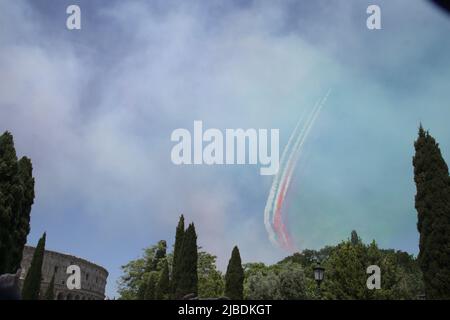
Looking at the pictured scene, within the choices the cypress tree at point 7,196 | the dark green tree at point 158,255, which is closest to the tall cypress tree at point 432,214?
the cypress tree at point 7,196

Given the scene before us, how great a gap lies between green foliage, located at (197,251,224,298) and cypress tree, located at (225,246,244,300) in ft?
25.9

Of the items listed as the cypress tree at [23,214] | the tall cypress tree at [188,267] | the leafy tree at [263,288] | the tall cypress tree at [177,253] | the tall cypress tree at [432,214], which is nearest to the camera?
the tall cypress tree at [432,214]

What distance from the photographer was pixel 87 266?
90.7 meters

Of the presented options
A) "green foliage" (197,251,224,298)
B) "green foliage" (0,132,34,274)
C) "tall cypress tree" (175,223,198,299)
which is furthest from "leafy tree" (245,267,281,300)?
"green foliage" (0,132,34,274)

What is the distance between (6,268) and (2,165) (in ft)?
18.5

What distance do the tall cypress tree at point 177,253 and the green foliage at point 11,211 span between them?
49.0 ft

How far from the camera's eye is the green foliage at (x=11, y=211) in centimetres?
2230

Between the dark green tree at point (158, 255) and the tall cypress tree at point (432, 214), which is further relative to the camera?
the dark green tree at point (158, 255)

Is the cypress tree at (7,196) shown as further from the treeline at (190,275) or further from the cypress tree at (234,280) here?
the cypress tree at (234,280)

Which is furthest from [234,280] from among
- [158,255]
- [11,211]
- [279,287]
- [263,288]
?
[158,255]

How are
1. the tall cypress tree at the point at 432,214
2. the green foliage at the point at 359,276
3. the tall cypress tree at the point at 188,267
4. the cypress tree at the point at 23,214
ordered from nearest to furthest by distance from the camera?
the tall cypress tree at the point at 432,214 < the cypress tree at the point at 23,214 < the tall cypress tree at the point at 188,267 < the green foliage at the point at 359,276

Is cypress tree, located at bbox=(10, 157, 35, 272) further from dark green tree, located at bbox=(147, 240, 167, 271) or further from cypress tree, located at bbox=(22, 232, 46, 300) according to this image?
dark green tree, located at bbox=(147, 240, 167, 271)

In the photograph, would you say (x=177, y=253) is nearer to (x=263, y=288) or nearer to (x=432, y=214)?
(x=263, y=288)
